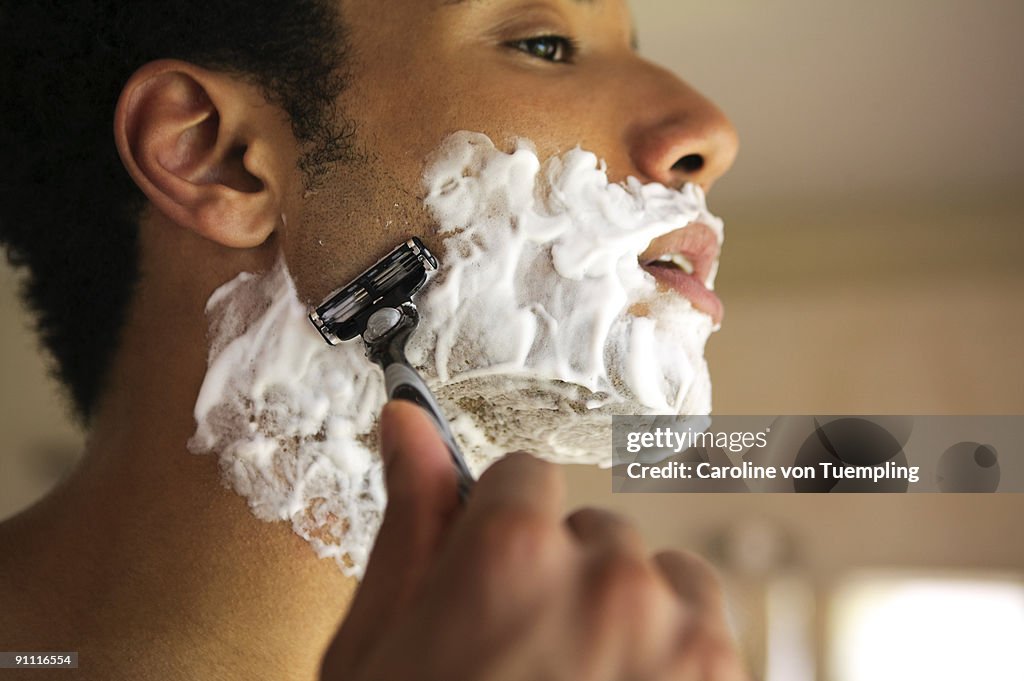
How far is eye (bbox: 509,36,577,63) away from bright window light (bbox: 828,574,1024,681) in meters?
0.73

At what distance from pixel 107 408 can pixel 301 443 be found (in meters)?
0.24

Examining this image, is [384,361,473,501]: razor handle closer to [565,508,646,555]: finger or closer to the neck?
[565,508,646,555]: finger

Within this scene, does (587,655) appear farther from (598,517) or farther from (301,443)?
(301,443)

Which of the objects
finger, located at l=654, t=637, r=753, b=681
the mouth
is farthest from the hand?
the mouth

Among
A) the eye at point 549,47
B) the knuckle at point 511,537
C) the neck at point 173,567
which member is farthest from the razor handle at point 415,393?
the eye at point 549,47

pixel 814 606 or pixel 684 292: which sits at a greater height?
pixel 684 292

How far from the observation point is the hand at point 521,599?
42 cm

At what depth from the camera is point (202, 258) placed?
0.87 metres

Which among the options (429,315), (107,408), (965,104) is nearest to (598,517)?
(429,315)

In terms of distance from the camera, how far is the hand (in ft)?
1.38

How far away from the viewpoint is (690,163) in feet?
2.96

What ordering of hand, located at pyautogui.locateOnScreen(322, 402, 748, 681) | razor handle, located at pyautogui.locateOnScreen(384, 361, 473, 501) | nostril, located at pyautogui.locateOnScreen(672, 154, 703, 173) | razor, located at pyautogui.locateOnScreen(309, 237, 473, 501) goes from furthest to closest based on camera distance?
nostril, located at pyautogui.locateOnScreen(672, 154, 703, 173), razor, located at pyautogui.locateOnScreen(309, 237, 473, 501), razor handle, located at pyautogui.locateOnScreen(384, 361, 473, 501), hand, located at pyautogui.locateOnScreen(322, 402, 748, 681)

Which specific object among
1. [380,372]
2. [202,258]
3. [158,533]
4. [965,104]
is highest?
[965,104]

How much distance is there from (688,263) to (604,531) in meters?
0.48
